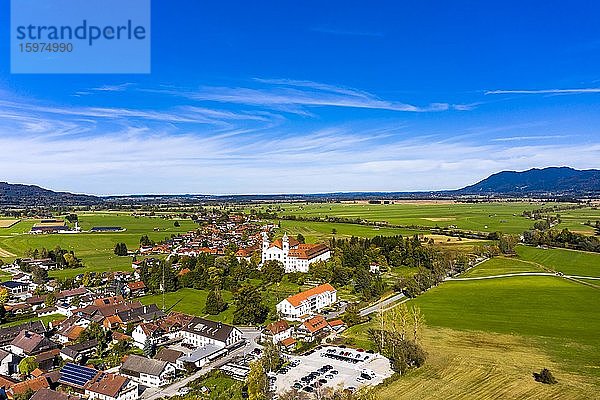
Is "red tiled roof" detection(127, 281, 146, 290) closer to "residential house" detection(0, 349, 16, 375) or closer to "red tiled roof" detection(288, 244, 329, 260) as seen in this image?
"red tiled roof" detection(288, 244, 329, 260)

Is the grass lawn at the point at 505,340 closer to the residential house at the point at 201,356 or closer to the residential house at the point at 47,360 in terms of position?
the residential house at the point at 201,356

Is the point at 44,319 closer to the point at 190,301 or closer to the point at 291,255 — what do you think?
the point at 190,301

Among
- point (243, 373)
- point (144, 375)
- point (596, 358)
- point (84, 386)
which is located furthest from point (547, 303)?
point (84, 386)

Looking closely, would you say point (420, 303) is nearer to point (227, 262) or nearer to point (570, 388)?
point (570, 388)

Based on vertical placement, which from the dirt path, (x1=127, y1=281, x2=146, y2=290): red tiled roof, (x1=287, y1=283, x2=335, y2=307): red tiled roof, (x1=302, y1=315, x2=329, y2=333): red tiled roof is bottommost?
(x1=302, y1=315, x2=329, y2=333): red tiled roof

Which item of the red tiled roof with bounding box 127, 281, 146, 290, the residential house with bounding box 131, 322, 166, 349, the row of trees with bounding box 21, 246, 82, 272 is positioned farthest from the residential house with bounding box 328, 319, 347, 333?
the row of trees with bounding box 21, 246, 82, 272

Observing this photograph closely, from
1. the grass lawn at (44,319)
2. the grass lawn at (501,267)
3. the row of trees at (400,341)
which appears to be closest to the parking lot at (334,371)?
the row of trees at (400,341)
